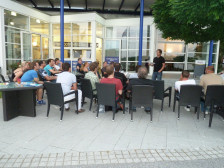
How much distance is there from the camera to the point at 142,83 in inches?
195

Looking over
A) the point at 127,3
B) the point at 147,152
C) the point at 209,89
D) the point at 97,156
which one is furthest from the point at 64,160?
the point at 127,3

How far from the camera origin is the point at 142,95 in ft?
15.2

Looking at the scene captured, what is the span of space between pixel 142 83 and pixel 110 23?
10074 mm

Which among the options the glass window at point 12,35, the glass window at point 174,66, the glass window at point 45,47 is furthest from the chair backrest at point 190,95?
the glass window at point 45,47

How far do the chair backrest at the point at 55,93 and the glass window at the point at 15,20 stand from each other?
6747mm

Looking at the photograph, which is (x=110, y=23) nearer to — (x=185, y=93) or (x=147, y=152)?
(x=185, y=93)

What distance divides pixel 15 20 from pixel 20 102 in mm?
6876

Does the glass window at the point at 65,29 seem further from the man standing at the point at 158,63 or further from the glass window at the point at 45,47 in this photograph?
the man standing at the point at 158,63

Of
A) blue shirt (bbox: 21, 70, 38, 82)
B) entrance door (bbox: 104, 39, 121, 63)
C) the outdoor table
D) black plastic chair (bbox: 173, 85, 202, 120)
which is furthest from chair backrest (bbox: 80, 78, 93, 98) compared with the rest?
entrance door (bbox: 104, 39, 121, 63)

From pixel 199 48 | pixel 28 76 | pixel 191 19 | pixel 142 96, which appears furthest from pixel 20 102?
pixel 199 48

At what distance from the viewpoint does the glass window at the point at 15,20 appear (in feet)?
31.3

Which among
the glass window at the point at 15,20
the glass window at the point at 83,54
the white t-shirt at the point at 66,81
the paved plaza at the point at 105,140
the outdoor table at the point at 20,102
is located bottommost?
the paved plaza at the point at 105,140

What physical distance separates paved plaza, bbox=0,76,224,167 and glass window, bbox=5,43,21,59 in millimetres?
5856

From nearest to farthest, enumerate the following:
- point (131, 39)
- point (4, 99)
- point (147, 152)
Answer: point (147, 152), point (4, 99), point (131, 39)
